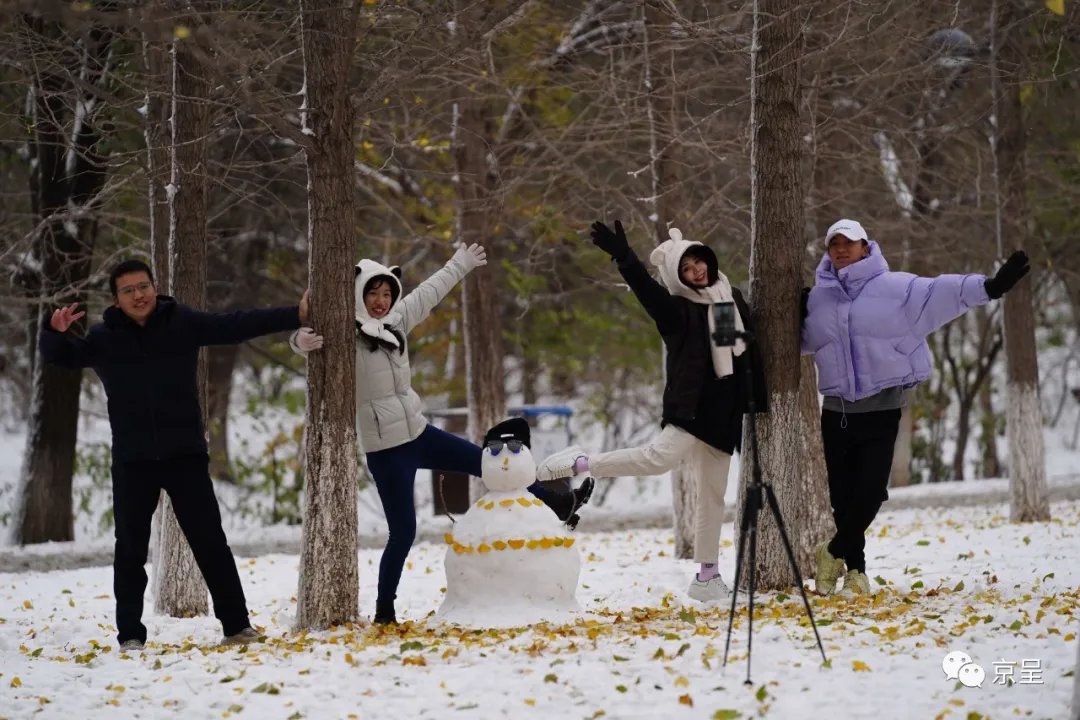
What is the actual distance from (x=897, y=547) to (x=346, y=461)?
5691mm

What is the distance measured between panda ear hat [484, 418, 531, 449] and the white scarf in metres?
1.08

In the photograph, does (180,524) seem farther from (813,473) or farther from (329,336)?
(813,473)

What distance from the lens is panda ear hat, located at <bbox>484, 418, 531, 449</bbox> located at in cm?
736

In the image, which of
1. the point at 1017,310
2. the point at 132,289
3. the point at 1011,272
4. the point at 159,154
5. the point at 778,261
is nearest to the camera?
the point at 1011,272

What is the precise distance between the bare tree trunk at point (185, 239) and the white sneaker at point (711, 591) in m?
3.33

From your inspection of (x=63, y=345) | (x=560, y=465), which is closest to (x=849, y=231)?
(x=560, y=465)

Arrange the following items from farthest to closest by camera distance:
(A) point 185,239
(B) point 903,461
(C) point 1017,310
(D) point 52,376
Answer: (B) point 903,461
(D) point 52,376
(C) point 1017,310
(A) point 185,239

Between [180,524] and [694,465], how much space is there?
2.69m

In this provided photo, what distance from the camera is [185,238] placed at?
8680 mm

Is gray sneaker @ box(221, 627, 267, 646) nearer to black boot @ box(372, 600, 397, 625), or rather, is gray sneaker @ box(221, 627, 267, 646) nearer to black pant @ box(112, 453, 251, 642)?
black pant @ box(112, 453, 251, 642)

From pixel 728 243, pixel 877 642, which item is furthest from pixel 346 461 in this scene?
pixel 728 243

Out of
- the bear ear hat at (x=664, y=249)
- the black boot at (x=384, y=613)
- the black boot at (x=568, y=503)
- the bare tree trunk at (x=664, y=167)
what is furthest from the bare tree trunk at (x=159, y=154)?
the bare tree trunk at (x=664, y=167)

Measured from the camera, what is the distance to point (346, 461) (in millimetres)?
7152

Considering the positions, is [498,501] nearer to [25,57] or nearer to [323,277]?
[323,277]
